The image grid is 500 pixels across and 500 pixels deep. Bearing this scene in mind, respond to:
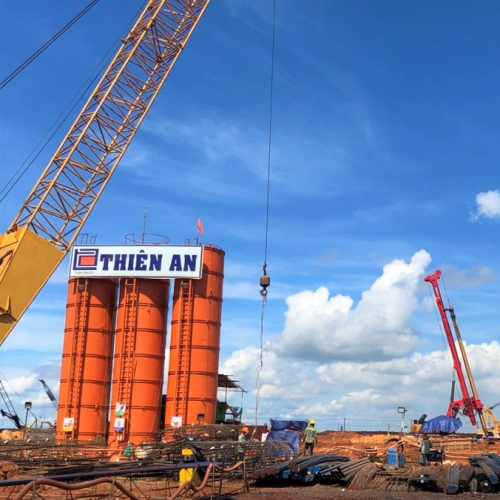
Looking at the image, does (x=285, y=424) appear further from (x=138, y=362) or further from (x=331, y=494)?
Answer: (x=331, y=494)

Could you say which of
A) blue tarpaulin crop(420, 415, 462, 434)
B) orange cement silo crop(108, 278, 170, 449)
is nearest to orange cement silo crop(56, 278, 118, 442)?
orange cement silo crop(108, 278, 170, 449)

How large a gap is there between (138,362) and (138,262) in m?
6.94

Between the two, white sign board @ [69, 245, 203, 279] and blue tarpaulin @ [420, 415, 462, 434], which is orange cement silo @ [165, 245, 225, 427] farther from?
blue tarpaulin @ [420, 415, 462, 434]

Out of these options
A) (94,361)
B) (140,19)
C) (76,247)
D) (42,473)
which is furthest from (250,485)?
(140,19)

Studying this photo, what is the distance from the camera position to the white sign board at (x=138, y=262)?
46.5 m

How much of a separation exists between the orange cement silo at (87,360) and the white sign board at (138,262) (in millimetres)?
1139

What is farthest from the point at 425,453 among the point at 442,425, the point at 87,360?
the point at 87,360

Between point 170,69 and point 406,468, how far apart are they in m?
29.9

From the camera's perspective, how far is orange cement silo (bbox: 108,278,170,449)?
45.2 metres

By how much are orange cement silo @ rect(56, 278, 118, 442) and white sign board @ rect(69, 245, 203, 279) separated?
114 cm

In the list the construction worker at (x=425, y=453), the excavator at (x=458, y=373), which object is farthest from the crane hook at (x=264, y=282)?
the excavator at (x=458, y=373)

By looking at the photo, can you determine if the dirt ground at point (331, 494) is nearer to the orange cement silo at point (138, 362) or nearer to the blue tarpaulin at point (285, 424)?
the blue tarpaulin at point (285, 424)

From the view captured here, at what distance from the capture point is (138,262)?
4684cm

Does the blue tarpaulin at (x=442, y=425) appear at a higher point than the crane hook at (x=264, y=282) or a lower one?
lower
